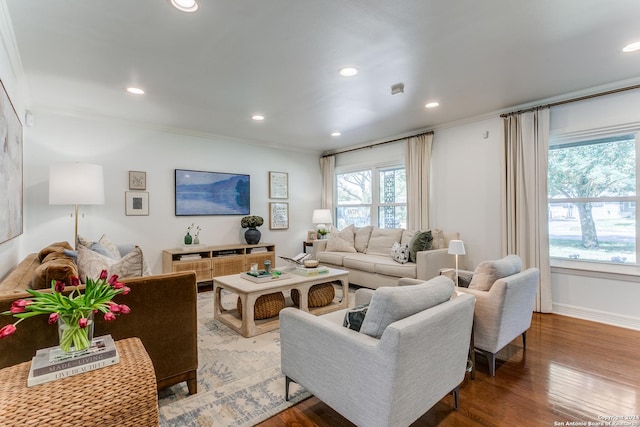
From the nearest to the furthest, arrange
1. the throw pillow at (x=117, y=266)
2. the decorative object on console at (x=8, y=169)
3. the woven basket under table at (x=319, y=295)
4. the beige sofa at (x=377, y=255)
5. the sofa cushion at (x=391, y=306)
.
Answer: the sofa cushion at (x=391, y=306), the throw pillow at (x=117, y=266), the decorative object on console at (x=8, y=169), the woven basket under table at (x=319, y=295), the beige sofa at (x=377, y=255)

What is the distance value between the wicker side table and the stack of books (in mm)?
22

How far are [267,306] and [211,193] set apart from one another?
266cm

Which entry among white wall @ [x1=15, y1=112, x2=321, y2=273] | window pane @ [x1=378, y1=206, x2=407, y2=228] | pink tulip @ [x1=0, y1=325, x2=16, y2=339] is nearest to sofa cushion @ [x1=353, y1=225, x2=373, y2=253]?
window pane @ [x1=378, y1=206, x2=407, y2=228]

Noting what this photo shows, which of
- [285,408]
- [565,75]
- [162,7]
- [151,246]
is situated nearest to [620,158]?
[565,75]

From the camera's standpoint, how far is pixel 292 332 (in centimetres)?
184

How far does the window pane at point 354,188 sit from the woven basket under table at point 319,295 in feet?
8.72

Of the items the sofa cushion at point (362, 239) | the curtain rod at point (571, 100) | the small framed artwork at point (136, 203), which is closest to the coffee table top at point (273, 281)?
the sofa cushion at point (362, 239)

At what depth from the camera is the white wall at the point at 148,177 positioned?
3828 mm

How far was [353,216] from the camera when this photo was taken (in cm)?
629

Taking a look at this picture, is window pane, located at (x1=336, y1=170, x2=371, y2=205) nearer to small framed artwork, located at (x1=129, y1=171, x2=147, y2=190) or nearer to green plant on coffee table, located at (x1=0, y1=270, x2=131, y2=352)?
small framed artwork, located at (x1=129, y1=171, x2=147, y2=190)

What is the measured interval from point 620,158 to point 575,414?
9.32 feet

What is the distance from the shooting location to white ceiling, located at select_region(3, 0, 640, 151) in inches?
78.9

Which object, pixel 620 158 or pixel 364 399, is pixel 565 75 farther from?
pixel 364 399

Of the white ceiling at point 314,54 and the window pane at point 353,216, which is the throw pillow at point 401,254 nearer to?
the window pane at point 353,216
